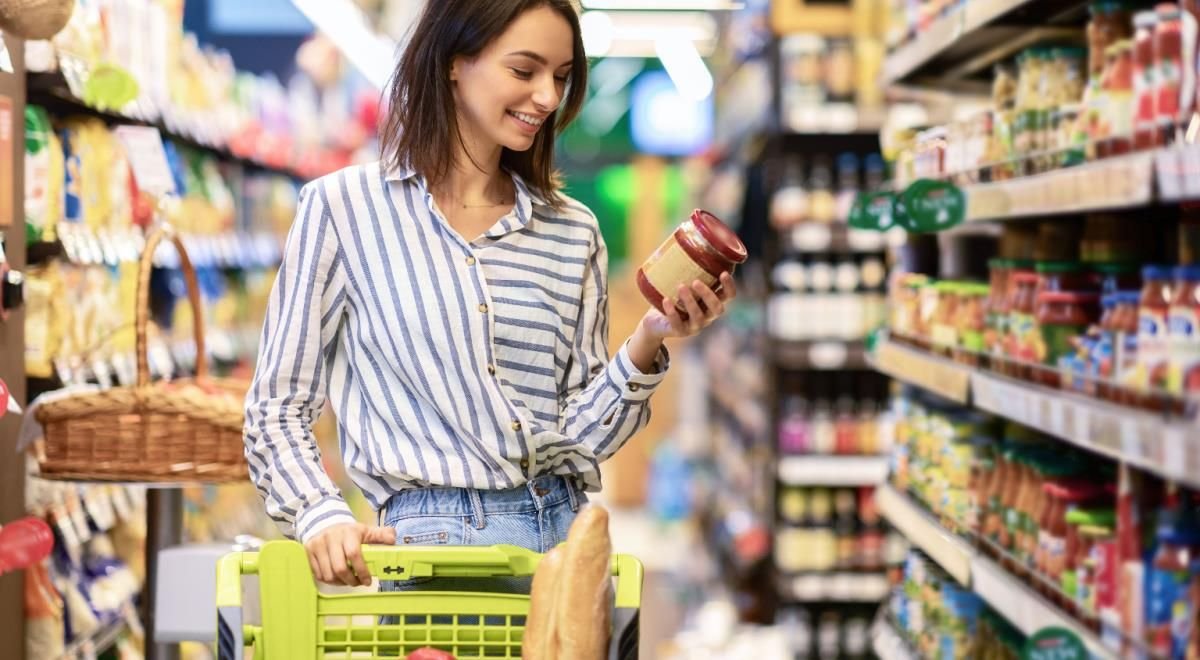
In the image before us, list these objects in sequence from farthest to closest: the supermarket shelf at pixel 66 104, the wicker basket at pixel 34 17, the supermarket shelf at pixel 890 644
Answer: the supermarket shelf at pixel 890 644 → the supermarket shelf at pixel 66 104 → the wicker basket at pixel 34 17

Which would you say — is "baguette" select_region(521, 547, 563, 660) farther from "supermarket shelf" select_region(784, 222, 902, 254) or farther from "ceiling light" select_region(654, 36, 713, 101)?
"ceiling light" select_region(654, 36, 713, 101)

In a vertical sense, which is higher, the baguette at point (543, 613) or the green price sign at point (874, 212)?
the green price sign at point (874, 212)

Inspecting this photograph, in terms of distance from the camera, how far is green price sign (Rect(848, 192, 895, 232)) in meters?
3.21

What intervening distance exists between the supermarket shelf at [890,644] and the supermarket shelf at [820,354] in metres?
2.00

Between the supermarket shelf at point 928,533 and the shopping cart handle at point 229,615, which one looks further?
the supermarket shelf at point 928,533

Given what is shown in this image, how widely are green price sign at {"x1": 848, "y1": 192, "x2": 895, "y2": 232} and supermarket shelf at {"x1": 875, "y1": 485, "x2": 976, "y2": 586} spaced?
2.23ft

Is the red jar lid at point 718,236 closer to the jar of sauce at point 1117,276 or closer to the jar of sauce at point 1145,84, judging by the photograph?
the jar of sauce at point 1145,84

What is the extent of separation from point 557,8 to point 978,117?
134cm

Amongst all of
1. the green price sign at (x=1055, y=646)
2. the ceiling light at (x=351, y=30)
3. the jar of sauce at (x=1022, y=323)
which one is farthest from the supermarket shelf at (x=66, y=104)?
the green price sign at (x=1055, y=646)

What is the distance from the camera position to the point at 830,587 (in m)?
6.22

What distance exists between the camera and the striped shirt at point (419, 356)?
2.15 metres

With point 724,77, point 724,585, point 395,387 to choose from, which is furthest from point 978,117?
point 724,77

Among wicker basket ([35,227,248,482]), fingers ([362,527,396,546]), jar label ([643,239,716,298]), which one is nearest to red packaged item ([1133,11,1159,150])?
jar label ([643,239,716,298])

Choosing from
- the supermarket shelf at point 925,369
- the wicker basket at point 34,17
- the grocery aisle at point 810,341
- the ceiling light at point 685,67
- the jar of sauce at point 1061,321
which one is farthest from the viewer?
the ceiling light at point 685,67
